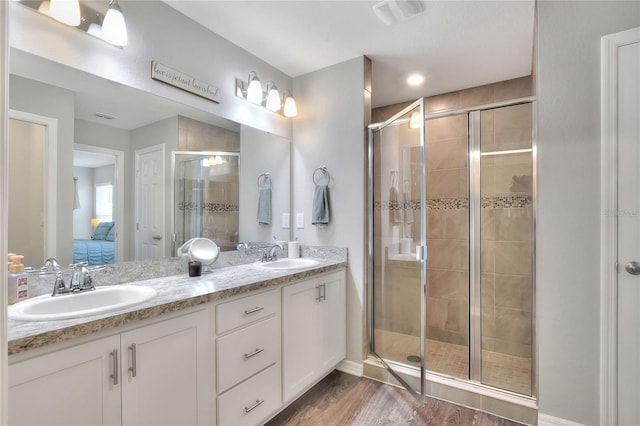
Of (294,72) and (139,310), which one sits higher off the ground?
(294,72)

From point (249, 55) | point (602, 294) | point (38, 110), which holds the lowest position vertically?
point (602, 294)

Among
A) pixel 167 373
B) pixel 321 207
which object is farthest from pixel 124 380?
pixel 321 207

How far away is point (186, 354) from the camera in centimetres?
134

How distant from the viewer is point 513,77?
2.82m

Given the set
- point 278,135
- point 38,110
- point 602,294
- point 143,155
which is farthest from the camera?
point 278,135

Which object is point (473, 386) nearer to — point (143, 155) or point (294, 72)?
point (143, 155)

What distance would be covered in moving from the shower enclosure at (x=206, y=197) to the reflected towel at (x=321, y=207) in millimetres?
621

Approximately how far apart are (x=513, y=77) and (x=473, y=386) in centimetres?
259

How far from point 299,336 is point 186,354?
0.81 metres

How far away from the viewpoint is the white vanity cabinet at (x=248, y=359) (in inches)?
59.1

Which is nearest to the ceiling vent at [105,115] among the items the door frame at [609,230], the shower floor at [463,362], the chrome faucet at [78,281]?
the chrome faucet at [78,281]

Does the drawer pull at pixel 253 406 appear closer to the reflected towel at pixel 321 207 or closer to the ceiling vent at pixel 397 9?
the reflected towel at pixel 321 207

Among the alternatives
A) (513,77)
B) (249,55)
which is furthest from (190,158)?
(513,77)

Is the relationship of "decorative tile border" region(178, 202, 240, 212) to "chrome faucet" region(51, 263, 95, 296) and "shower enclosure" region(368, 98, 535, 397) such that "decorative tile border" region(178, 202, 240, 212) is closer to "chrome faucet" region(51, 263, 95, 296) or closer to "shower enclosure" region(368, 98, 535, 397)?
"chrome faucet" region(51, 263, 95, 296)
